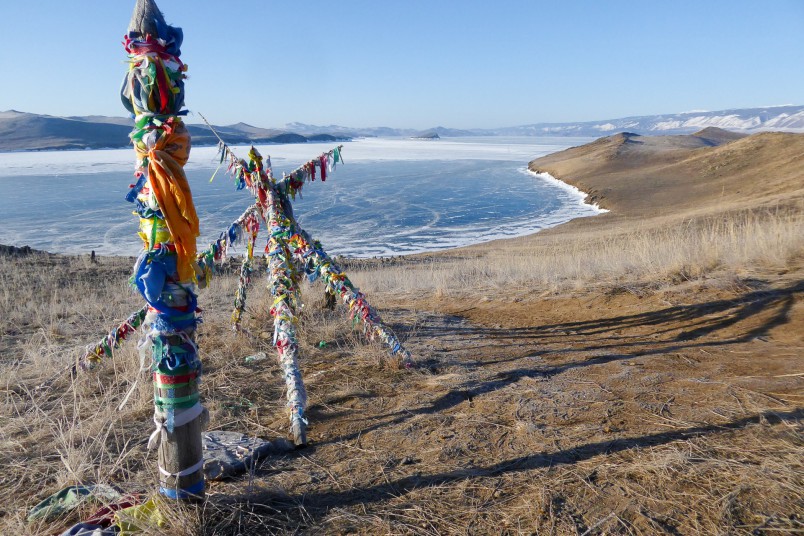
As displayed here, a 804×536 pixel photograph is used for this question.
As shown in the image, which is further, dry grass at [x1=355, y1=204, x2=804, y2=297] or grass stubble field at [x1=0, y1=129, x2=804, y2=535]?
dry grass at [x1=355, y1=204, x2=804, y2=297]

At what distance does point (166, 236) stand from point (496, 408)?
8.56ft

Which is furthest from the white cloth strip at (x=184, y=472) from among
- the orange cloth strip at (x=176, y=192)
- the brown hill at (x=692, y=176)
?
the brown hill at (x=692, y=176)

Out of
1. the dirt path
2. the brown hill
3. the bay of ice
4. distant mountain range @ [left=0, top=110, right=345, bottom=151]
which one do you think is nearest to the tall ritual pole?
the dirt path

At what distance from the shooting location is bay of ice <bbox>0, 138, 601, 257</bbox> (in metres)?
20.1

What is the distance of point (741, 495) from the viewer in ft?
8.38

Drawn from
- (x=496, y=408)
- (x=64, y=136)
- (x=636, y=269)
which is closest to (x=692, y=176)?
(x=636, y=269)

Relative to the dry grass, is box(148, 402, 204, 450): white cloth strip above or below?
above

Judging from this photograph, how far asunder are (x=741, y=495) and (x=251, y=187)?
431cm

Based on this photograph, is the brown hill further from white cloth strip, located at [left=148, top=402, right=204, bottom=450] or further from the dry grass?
white cloth strip, located at [left=148, top=402, right=204, bottom=450]

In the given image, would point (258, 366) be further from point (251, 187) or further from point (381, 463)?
point (381, 463)

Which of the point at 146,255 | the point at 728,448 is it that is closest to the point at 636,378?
the point at 728,448

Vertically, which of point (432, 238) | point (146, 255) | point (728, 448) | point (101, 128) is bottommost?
point (432, 238)

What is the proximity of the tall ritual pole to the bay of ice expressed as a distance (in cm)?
1306

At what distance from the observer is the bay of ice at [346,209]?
2006 cm
